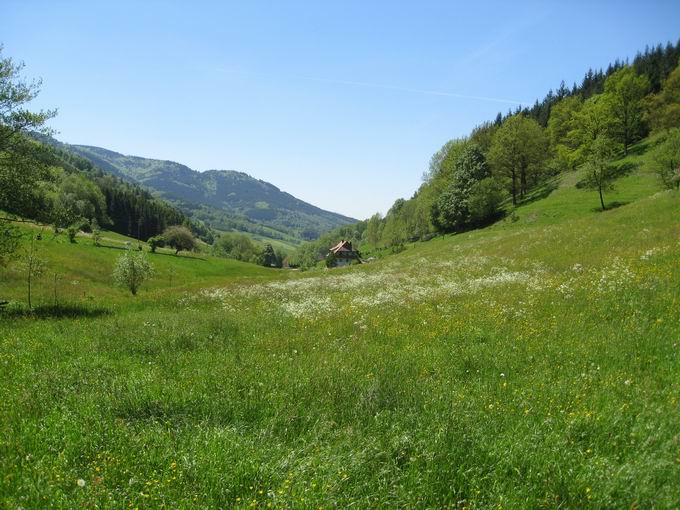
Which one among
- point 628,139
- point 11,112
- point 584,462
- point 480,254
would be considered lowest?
point 584,462

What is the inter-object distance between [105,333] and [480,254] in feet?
97.2

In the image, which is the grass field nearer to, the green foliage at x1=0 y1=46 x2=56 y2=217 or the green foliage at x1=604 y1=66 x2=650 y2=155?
the green foliage at x1=0 y1=46 x2=56 y2=217

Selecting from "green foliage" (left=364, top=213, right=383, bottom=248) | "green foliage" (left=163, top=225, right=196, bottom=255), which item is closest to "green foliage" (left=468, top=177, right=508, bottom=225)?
"green foliage" (left=364, top=213, right=383, bottom=248)

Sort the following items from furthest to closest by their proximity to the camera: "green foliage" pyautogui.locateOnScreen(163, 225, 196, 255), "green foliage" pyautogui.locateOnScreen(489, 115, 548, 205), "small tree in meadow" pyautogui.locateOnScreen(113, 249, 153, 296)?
"green foliage" pyautogui.locateOnScreen(163, 225, 196, 255), "green foliage" pyautogui.locateOnScreen(489, 115, 548, 205), "small tree in meadow" pyautogui.locateOnScreen(113, 249, 153, 296)

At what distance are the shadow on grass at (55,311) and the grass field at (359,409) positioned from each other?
307 cm

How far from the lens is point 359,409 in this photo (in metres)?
5.57

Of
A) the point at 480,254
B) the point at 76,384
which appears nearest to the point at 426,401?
the point at 76,384

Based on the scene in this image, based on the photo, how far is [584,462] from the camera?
4.34 meters

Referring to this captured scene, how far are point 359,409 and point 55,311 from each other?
57.0 feet

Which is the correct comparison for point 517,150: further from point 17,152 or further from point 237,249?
point 237,249

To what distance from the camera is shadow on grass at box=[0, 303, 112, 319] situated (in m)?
15.2

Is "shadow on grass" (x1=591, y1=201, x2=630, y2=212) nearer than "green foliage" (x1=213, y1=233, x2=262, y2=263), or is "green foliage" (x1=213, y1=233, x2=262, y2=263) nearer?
"shadow on grass" (x1=591, y1=201, x2=630, y2=212)

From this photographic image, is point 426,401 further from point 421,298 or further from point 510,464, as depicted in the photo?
point 421,298

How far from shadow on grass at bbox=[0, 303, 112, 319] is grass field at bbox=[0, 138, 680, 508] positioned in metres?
3.07
